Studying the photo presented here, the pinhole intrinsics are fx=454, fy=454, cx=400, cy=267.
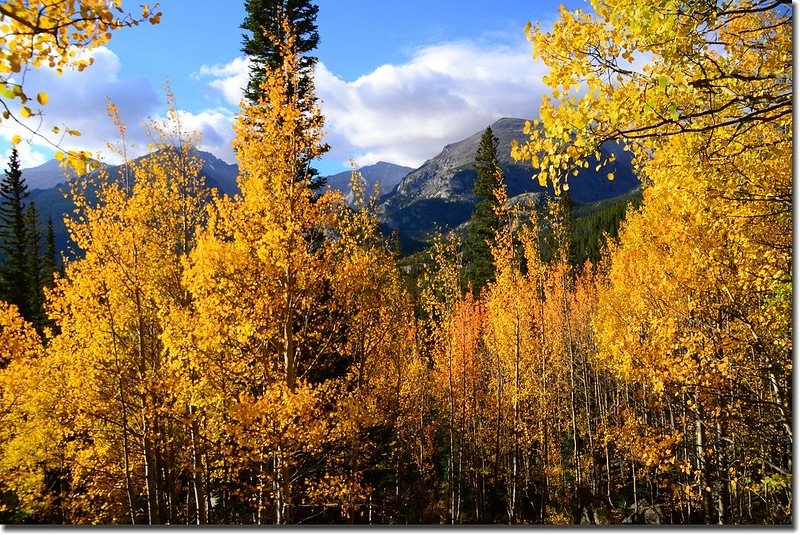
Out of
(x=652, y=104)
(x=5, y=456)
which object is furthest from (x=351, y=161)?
(x=5, y=456)

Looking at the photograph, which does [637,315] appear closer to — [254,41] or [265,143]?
[265,143]

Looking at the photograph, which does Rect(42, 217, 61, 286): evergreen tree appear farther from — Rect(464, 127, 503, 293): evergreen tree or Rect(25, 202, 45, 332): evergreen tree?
Rect(464, 127, 503, 293): evergreen tree

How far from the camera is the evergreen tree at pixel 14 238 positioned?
26.4m

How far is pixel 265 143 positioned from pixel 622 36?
16.5ft

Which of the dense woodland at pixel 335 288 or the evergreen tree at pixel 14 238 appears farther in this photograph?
the evergreen tree at pixel 14 238

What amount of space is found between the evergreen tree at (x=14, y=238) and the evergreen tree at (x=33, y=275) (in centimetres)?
24

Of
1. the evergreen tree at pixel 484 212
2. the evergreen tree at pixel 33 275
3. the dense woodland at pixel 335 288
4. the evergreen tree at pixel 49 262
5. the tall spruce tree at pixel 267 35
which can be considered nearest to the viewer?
the dense woodland at pixel 335 288

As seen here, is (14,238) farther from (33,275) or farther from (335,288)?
(335,288)

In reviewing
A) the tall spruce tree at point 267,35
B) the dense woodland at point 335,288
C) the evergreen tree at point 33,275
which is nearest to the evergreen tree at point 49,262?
the evergreen tree at point 33,275

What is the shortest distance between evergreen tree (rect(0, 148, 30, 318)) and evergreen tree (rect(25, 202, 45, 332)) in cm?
24

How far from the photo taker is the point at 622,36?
2.69m

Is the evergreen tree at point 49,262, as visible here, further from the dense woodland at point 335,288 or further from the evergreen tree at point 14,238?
the dense woodland at point 335,288

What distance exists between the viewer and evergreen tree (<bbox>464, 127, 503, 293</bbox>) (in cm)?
2325

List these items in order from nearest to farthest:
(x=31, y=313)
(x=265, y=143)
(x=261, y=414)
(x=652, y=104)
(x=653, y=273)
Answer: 1. (x=652, y=104)
2. (x=261, y=414)
3. (x=265, y=143)
4. (x=653, y=273)
5. (x=31, y=313)
